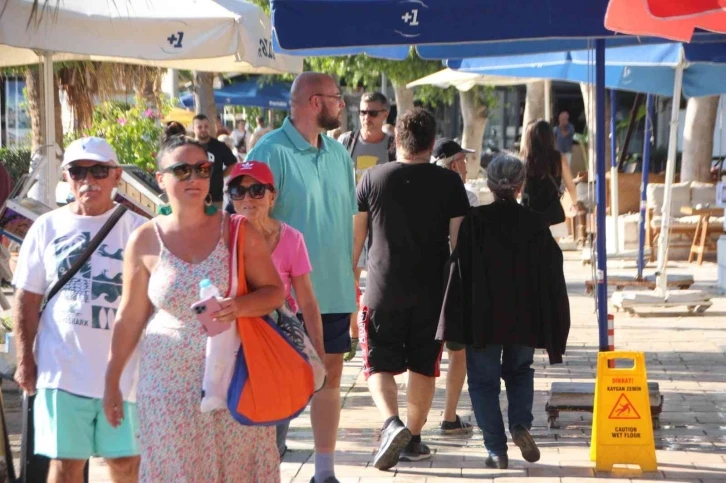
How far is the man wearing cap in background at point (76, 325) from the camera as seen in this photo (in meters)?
→ 4.79

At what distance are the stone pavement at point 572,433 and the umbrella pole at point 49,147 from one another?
7.80 ft

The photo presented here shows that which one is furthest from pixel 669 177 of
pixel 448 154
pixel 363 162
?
pixel 448 154

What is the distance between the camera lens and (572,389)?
748 cm

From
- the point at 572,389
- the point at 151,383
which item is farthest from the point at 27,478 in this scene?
the point at 572,389

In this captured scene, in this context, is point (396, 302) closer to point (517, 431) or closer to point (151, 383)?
point (517, 431)

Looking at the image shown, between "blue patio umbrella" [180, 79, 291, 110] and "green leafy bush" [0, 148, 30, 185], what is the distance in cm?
1490

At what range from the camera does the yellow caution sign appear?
6473mm

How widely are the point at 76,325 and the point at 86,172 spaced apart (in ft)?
1.98

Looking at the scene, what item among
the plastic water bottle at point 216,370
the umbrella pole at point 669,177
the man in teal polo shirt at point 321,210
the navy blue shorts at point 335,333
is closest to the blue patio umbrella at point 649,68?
the umbrella pole at point 669,177

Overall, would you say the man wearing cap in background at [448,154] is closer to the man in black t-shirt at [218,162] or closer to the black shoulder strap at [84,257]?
the black shoulder strap at [84,257]

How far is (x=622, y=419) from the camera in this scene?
21.4 feet

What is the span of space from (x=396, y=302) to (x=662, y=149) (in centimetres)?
2635

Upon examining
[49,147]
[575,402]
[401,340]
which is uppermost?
Answer: [49,147]

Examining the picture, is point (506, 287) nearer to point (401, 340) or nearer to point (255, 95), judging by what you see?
point (401, 340)
